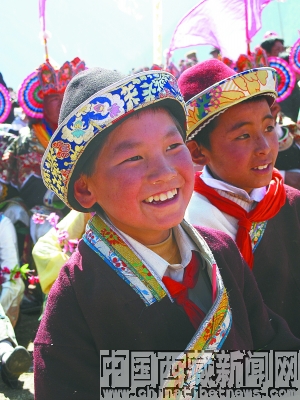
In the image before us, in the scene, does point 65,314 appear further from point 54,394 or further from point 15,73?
point 15,73

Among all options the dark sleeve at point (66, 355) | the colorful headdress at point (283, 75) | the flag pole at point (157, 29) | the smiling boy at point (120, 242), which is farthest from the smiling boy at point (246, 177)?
the flag pole at point (157, 29)

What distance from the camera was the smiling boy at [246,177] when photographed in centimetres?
218

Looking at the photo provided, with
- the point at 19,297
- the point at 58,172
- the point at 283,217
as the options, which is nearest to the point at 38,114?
the point at 19,297

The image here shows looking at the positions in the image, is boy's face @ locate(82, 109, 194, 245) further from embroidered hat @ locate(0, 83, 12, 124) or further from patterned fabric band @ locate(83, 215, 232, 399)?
embroidered hat @ locate(0, 83, 12, 124)

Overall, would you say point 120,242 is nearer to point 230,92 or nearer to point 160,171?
point 160,171

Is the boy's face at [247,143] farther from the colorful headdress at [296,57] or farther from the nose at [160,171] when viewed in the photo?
the colorful headdress at [296,57]

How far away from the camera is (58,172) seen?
5.06 feet

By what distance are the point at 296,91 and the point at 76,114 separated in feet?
16.2

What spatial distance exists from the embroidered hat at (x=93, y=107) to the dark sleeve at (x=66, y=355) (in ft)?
1.25

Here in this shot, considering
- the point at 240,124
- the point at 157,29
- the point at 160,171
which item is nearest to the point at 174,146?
the point at 160,171

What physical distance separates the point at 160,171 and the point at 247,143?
870 millimetres

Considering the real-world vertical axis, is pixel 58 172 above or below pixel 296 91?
below

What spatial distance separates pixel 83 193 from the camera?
164 cm

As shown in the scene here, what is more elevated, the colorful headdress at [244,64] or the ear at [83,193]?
the colorful headdress at [244,64]
